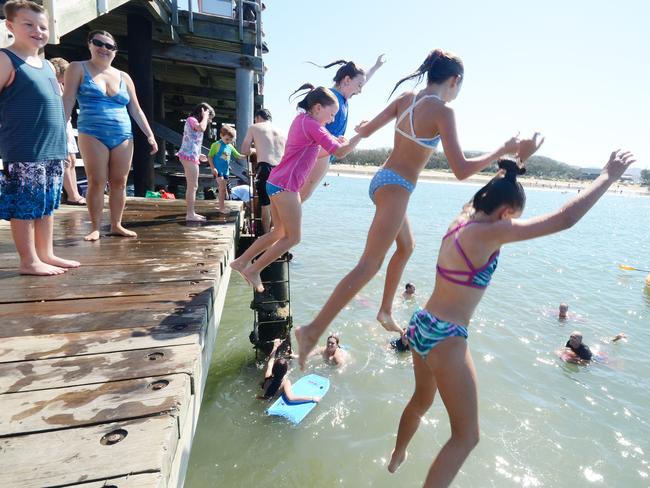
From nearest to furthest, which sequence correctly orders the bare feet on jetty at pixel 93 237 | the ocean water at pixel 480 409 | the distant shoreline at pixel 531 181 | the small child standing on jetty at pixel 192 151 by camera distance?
the bare feet on jetty at pixel 93 237
the ocean water at pixel 480 409
the small child standing on jetty at pixel 192 151
the distant shoreline at pixel 531 181

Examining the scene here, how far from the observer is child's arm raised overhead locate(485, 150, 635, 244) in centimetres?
198

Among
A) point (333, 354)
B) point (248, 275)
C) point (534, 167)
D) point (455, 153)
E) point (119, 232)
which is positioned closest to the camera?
point (455, 153)

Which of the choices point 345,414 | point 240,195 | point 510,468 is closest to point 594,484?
point 510,468

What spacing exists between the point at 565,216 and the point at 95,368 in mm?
2476

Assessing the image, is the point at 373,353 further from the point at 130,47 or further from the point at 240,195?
the point at 130,47

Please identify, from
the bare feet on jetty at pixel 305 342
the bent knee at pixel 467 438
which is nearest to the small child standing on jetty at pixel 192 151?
the bare feet on jetty at pixel 305 342

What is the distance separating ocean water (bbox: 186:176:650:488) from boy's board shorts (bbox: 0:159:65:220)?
10.9ft

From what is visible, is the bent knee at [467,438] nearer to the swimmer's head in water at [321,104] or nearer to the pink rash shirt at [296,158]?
the pink rash shirt at [296,158]

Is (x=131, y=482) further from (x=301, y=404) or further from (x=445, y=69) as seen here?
(x=301, y=404)

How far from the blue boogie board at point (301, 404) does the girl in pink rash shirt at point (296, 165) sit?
2624 mm

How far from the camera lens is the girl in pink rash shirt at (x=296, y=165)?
3.19 m

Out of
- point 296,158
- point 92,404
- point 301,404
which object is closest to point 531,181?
point 301,404

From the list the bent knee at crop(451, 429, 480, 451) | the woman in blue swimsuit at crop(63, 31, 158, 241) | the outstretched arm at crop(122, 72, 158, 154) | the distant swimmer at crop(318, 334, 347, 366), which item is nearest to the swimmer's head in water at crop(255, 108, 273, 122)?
the outstretched arm at crop(122, 72, 158, 154)

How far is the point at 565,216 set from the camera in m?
1.99
